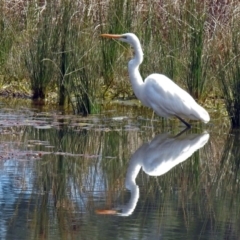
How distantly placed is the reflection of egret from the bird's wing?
42cm

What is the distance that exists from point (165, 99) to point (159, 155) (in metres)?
1.90

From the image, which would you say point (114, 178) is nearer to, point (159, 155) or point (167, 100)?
point (159, 155)

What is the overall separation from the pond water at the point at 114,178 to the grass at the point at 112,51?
62 centimetres

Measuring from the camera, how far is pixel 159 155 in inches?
296

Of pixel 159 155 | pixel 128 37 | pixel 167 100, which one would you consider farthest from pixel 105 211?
pixel 128 37

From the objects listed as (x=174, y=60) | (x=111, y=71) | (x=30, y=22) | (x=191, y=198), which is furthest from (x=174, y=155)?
(x=30, y=22)

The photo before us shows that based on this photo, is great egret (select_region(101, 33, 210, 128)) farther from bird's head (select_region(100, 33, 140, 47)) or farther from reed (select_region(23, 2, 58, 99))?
reed (select_region(23, 2, 58, 99))

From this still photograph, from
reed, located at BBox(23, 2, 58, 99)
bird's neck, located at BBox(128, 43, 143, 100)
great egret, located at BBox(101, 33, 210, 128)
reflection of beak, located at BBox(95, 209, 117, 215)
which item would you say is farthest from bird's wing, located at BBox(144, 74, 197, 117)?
reflection of beak, located at BBox(95, 209, 117, 215)

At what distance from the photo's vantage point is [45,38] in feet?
35.9

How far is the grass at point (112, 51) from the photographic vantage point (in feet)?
32.7

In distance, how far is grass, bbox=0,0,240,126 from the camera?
9.97 meters

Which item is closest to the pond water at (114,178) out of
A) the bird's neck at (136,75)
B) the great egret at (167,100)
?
the great egret at (167,100)

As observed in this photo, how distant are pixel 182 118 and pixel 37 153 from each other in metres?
3.01

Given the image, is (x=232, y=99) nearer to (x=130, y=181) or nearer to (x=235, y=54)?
(x=235, y=54)
